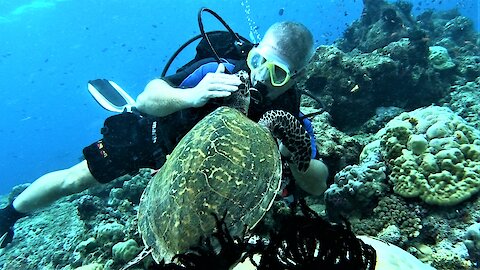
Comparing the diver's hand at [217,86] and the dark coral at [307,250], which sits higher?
the diver's hand at [217,86]

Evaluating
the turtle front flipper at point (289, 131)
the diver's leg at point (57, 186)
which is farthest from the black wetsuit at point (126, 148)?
the turtle front flipper at point (289, 131)

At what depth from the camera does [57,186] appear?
4633 millimetres

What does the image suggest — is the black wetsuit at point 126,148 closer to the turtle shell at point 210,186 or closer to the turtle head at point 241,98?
the turtle head at point 241,98

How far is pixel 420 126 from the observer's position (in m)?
4.56

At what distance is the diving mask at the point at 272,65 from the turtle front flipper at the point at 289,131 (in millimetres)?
340

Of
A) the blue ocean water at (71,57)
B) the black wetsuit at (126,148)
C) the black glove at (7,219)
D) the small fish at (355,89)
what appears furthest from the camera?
the blue ocean water at (71,57)

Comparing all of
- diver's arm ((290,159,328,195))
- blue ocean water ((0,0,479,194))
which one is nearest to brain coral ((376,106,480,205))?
diver's arm ((290,159,328,195))

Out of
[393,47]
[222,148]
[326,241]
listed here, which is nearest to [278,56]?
[222,148]

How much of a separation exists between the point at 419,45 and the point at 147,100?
27.6 feet

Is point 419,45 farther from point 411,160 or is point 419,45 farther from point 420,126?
point 411,160

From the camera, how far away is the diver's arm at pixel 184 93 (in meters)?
2.76

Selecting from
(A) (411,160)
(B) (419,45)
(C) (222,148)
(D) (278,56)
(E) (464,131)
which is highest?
(B) (419,45)

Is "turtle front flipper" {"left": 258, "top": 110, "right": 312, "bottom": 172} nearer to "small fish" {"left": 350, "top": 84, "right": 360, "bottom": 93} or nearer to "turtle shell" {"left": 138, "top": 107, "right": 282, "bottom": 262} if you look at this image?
"turtle shell" {"left": 138, "top": 107, "right": 282, "bottom": 262}

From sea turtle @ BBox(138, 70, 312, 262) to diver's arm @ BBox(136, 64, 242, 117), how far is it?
0.64 ft
